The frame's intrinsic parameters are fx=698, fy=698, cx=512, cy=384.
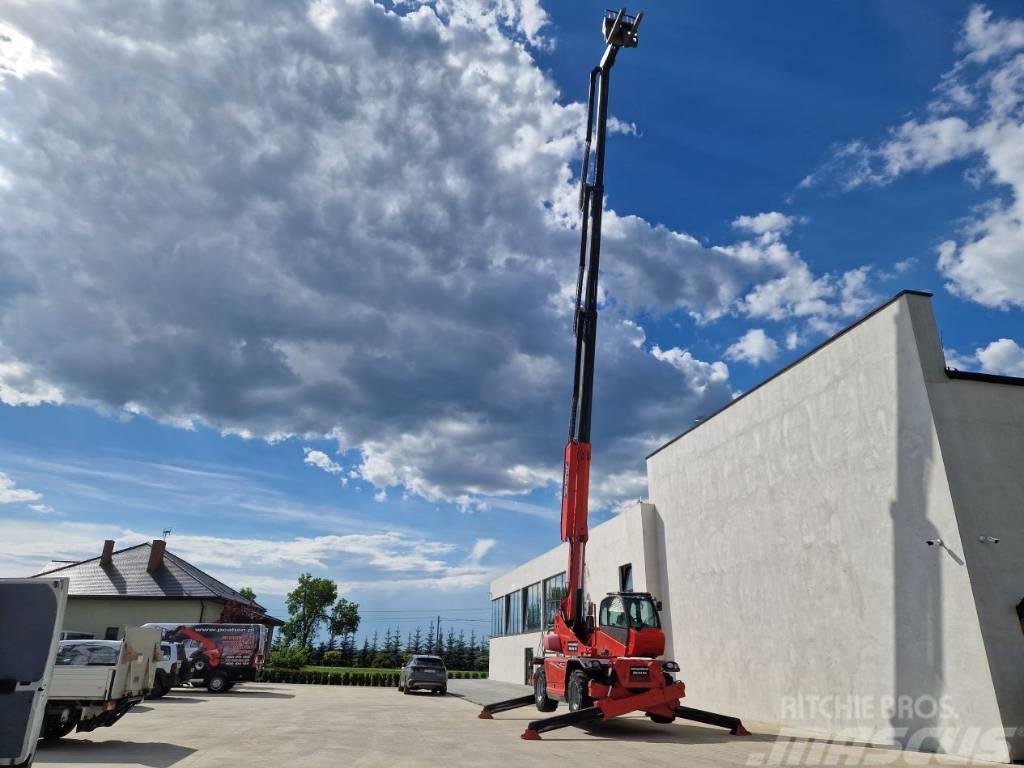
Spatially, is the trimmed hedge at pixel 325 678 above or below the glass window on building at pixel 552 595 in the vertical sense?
below

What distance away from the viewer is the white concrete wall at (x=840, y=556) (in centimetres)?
1182

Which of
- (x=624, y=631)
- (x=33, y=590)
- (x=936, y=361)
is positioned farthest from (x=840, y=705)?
(x=33, y=590)

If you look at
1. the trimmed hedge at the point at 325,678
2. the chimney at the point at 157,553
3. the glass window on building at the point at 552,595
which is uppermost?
the chimney at the point at 157,553

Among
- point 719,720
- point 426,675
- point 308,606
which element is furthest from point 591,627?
point 308,606

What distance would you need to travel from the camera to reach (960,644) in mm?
11336

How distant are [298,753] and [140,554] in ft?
126

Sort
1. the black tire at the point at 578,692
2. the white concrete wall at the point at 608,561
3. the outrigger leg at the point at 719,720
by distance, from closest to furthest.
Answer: the outrigger leg at the point at 719,720 < the black tire at the point at 578,692 < the white concrete wall at the point at 608,561

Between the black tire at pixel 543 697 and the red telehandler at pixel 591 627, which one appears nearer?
the red telehandler at pixel 591 627

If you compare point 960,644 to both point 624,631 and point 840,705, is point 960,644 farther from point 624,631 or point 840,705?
point 624,631

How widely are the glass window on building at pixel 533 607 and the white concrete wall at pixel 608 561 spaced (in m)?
0.33

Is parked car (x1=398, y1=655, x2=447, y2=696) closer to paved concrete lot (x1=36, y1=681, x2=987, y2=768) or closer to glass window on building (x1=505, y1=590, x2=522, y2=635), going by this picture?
glass window on building (x1=505, y1=590, x2=522, y2=635)

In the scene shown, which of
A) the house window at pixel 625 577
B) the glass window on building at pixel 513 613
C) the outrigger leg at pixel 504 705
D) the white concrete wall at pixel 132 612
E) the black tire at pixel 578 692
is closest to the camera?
the black tire at pixel 578 692

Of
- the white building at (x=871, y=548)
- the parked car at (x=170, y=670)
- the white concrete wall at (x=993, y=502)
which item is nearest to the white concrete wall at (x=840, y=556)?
the white building at (x=871, y=548)

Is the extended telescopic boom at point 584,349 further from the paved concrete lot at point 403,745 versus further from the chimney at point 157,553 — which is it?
the chimney at point 157,553
